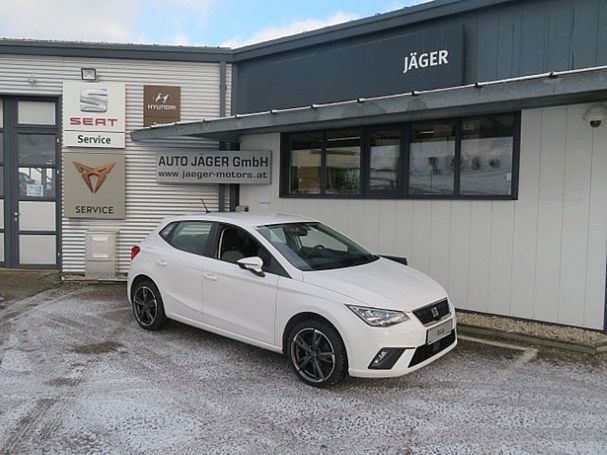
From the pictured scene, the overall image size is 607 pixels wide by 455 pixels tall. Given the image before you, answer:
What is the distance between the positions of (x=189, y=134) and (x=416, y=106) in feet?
A: 14.2

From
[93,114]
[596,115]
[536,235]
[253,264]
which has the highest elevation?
[93,114]

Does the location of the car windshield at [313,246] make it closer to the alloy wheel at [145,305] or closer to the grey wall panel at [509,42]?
the alloy wheel at [145,305]

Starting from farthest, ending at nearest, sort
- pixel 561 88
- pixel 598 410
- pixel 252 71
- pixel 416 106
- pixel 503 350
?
pixel 252 71
pixel 416 106
pixel 503 350
pixel 561 88
pixel 598 410

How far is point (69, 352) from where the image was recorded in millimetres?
5359

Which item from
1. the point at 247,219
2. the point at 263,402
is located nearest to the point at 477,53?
the point at 247,219

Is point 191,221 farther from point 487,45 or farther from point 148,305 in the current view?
point 487,45

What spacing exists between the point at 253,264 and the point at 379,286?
1217mm

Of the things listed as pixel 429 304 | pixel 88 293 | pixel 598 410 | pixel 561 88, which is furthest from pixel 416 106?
pixel 88 293

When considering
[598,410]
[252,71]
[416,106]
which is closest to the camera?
[598,410]

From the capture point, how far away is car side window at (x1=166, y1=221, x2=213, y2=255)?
18.4ft

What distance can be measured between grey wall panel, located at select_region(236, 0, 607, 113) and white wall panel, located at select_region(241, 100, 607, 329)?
74 cm

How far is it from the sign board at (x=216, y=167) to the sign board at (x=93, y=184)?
842 mm

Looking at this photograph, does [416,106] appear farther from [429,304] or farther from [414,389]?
[414,389]

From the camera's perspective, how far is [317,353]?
4371 mm
